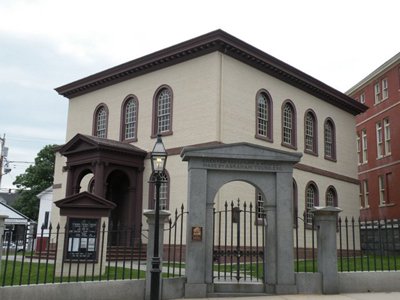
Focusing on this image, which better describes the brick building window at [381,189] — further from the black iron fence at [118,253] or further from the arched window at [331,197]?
the black iron fence at [118,253]

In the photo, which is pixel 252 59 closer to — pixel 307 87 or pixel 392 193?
pixel 307 87

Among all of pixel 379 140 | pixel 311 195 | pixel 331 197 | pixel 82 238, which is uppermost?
pixel 379 140

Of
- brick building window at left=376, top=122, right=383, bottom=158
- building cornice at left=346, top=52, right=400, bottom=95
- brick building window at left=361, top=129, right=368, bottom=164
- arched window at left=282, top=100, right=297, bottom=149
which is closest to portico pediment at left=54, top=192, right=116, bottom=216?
arched window at left=282, top=100, right=297, bottom=149

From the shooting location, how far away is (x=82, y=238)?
12586 millimetres

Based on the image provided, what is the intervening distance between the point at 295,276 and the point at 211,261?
1.99 meters

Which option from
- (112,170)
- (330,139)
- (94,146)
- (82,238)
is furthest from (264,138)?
(82,238)

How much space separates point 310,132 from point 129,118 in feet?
33.1

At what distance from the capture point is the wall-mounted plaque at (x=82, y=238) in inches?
485

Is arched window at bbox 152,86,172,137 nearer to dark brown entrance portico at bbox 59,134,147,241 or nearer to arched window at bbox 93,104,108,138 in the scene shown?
dark brown entrance portico at bbox 59,134,147,241

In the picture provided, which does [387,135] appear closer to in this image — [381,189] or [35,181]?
[381,189]

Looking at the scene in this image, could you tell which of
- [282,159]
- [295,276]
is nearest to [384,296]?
[295,276]

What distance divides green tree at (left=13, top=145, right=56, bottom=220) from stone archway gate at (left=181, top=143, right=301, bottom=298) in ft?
138

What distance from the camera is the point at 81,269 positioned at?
41.5 ft

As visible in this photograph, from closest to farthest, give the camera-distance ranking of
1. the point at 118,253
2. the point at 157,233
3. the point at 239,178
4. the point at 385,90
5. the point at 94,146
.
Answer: the point at 157,233 < the point at 239,178 < the point at 118,253 < the point at 94,146 < the point at 385,90
